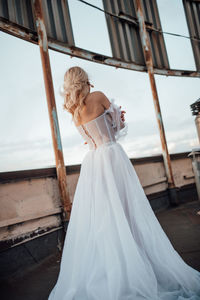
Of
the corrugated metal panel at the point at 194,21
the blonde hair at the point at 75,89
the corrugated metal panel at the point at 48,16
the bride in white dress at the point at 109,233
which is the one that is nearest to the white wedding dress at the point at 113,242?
the bride in white dress at the point at 109,233

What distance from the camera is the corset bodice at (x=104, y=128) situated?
7.55 feet

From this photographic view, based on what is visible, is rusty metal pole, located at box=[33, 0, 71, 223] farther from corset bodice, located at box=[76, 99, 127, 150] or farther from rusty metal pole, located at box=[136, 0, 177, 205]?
rusty metal pole, located at box=[136, 0, 177, 205]

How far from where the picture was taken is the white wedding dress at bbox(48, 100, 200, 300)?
5.57 ft

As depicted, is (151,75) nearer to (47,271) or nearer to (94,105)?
(94,105)

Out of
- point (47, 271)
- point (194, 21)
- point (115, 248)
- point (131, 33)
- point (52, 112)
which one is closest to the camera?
point (115, 248)

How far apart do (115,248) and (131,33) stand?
204 inches

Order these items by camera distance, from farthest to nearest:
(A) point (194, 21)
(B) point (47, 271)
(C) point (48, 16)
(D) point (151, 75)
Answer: (A) point (194, 21)
(D) point (151, 75)
(C) point (48, 16)
(B) point (47, 271)

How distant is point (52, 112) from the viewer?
333 cm

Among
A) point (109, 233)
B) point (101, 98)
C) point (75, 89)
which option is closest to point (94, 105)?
point (101, 98)

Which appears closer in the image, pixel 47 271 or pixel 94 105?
pixel 94 105

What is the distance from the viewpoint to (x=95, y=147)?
95.7 inches

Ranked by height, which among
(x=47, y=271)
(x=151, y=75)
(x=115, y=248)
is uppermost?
(x=151, y=75)

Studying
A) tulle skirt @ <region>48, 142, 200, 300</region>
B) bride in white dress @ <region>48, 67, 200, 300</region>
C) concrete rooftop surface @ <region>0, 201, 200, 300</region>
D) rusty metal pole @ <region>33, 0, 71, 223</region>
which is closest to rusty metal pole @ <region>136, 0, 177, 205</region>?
concrete rooftop surface @ <region>0, 201, 200, 300</region>

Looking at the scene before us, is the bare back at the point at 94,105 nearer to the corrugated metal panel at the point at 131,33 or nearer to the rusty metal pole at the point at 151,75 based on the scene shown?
the corrugated metal panel at the point at 131,33
